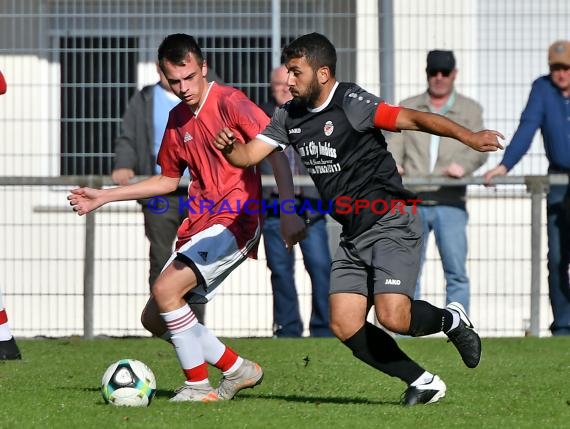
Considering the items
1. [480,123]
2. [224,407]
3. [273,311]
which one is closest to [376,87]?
[480,123]

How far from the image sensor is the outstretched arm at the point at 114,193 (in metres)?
7.69

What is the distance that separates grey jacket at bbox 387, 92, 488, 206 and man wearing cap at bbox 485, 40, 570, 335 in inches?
11.2

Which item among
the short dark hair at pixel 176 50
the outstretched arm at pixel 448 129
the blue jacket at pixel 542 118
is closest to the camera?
the outstretched arm at pixel 448 129

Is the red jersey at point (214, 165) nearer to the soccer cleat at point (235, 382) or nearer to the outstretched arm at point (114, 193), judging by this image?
the outstretched arm at point (114, 193)

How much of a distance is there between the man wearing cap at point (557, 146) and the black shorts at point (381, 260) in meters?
4.24

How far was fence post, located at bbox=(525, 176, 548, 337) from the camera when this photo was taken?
11.9 meters

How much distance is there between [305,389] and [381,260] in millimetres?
1387

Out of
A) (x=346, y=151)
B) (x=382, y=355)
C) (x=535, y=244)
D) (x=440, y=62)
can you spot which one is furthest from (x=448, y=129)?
(x=535, y=244)

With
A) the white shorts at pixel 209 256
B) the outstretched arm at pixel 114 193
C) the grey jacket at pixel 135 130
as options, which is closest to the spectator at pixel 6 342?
the outstretched arm at pixel 114 193

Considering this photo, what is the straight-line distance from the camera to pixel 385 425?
6855 millimetres

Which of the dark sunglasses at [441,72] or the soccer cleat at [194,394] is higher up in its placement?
the dark sunglasses at [441,72]

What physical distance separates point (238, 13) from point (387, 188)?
5.31 m

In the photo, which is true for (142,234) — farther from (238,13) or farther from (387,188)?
(387,188)

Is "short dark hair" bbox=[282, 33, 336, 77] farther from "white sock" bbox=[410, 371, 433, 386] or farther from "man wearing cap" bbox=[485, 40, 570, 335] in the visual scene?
"man wearing cap" bbox=[485, 40, 570, 335]
